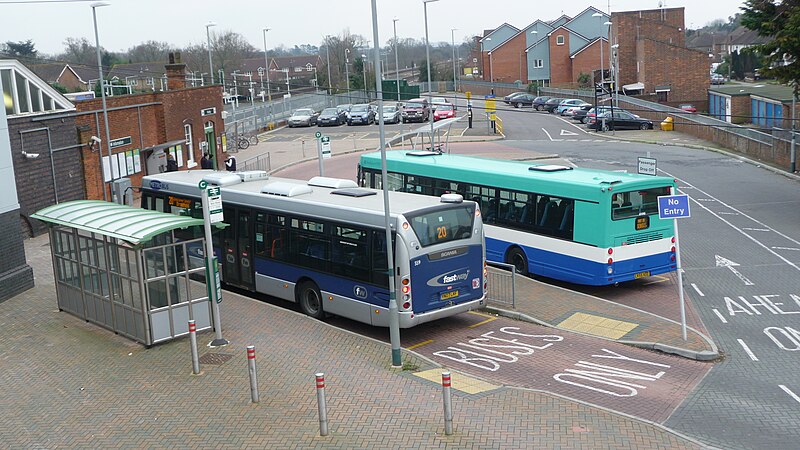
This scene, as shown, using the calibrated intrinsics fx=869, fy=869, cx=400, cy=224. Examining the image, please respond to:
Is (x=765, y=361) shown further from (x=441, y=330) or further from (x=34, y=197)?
(x=34, y=197)

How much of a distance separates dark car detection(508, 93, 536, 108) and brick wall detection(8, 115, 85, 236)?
51707mm

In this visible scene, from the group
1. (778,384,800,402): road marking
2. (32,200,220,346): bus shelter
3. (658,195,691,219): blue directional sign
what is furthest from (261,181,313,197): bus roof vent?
(778,384,800,402): road marking

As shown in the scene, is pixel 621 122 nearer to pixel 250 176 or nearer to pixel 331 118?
pixel 331 118

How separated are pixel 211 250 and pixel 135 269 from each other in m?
1.38

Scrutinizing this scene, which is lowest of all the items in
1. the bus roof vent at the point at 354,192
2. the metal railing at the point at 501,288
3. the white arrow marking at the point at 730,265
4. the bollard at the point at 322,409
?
the white arrow marking at the point at 730,265

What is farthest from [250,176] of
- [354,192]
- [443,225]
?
[443,225]

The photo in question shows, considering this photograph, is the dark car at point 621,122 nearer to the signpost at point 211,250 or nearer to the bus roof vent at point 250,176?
the bus roof vent at point 250,176

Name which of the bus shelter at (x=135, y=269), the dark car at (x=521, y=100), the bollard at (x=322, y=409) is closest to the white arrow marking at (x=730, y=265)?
the bus shelter at (x=135, y=269)

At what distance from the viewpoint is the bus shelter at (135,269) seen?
49.2 feet

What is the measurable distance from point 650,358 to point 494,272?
4937 millimetres

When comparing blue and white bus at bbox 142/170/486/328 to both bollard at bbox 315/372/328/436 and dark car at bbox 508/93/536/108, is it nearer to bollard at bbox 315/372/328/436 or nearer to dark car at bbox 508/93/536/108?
bollard at bbox 315/372/328/436

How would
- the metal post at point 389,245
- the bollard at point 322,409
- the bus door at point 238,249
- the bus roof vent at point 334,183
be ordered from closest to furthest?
the bollard at point 322,409 < the metal post at point 389,245 < the bus roof vent at point 334,183 < the bus door at point 238,249

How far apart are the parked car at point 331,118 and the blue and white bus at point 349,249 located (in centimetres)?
4772

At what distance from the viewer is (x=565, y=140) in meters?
53.3
